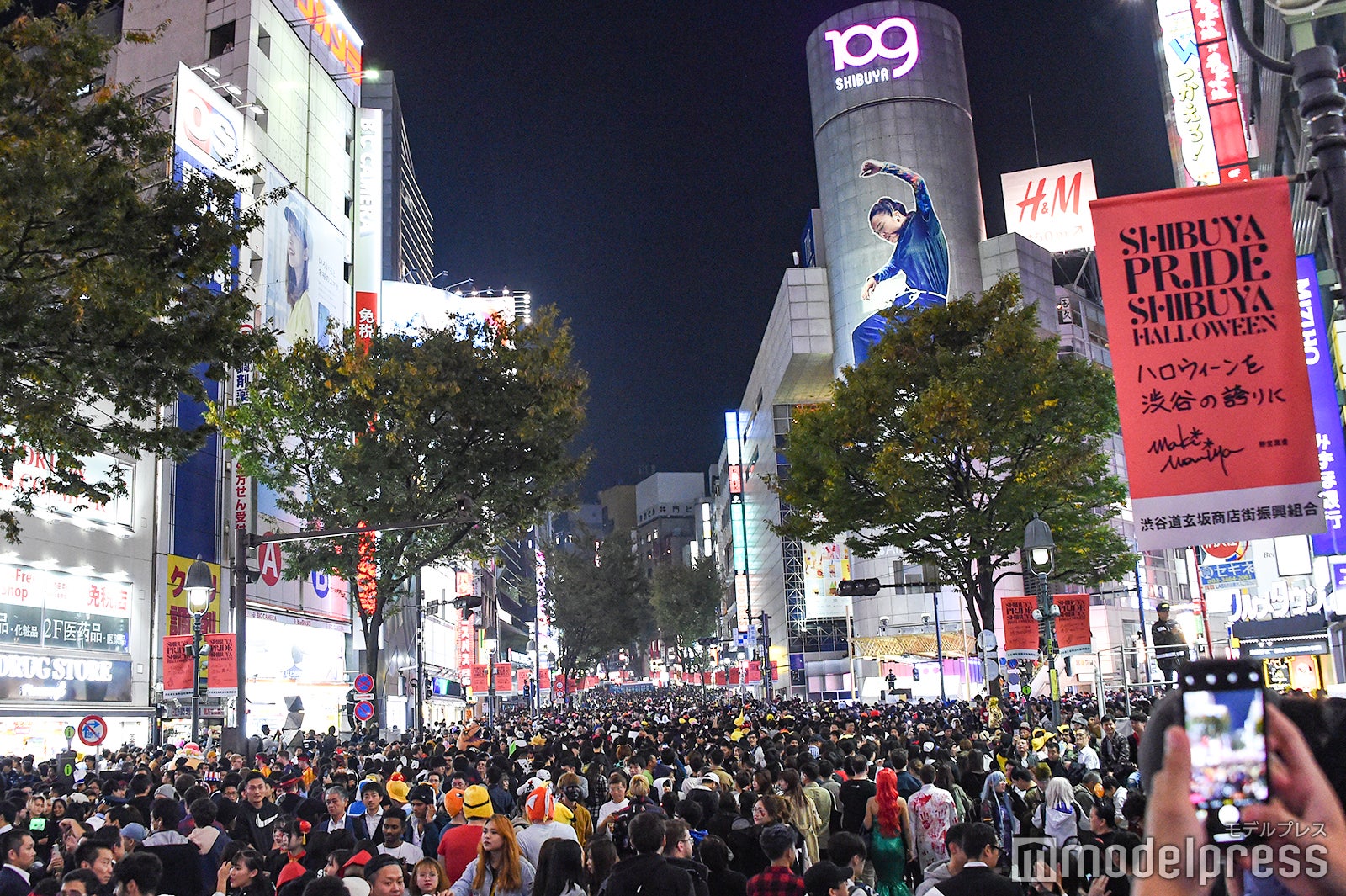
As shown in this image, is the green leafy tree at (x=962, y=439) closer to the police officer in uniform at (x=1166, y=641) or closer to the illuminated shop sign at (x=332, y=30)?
the police officer in uniform at (x=1166, y=641)

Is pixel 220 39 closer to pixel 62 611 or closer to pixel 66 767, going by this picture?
pixel 62 611

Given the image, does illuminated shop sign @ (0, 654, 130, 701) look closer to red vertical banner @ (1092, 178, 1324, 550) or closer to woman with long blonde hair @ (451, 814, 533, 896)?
woman with long blonde hair @ (451, 814, 533, 896)

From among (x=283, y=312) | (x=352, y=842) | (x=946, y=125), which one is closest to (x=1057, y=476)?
(x=352, y=842)

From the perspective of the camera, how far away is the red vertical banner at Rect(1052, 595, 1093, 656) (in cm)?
2322

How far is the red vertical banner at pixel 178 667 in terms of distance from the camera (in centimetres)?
2200

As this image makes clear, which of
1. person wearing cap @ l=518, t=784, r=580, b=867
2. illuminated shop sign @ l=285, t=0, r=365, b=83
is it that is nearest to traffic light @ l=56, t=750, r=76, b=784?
person wearing cap @ l=518, t=784, r=580, b=867

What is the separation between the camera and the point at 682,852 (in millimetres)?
7168

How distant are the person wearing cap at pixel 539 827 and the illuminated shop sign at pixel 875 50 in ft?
271

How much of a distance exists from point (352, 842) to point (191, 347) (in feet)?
26.1

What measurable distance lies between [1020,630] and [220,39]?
44305mm

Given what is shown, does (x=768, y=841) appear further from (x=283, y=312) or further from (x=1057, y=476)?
(x=283, y=312)

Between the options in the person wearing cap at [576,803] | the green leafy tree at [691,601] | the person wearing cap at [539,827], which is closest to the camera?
the person wearing cap at [539,827]

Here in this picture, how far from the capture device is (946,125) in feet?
272

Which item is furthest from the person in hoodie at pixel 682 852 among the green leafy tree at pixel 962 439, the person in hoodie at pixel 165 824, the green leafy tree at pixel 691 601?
the green leafy tree at pixel 691 601
